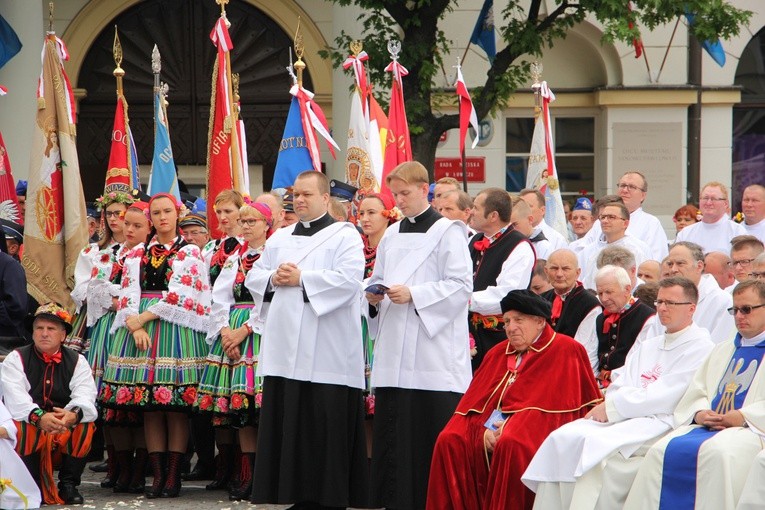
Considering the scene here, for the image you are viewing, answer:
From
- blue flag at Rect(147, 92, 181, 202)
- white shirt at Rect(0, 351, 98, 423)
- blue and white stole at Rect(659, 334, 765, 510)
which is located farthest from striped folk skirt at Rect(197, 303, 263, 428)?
blue flag at Rect(147, 92, 181, 202)

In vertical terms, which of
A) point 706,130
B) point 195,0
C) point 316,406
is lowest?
point 316,406

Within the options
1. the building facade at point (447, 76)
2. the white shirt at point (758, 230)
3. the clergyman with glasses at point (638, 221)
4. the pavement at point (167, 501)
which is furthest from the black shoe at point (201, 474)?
the building facade at point (447, 76)

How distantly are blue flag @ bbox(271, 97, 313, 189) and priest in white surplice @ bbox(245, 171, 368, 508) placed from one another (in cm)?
391

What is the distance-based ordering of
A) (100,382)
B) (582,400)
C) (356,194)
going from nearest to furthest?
(582,400) < (100,382) < (356,194)

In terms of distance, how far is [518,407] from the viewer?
666cm

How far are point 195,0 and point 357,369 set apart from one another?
12.7 m

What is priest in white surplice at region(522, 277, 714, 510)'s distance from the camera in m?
6.26

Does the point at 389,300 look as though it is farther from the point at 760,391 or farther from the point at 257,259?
the point at 760,391

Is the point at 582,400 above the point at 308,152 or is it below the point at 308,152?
below

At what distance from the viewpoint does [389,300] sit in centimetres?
736

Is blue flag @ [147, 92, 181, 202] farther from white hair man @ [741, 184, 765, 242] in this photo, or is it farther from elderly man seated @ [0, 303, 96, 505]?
white hair man @ [741, 184, 765, 242]

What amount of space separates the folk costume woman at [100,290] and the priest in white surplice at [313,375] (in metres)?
1.75

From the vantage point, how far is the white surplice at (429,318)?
7234mm

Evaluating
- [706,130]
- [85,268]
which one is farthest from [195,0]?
[85,268]
